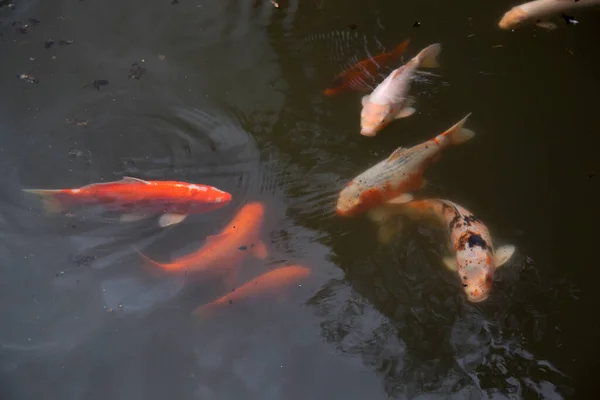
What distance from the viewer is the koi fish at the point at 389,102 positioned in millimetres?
3889

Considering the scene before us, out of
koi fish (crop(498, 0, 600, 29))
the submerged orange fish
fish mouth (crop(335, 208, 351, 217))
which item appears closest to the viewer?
the submerged orange fish

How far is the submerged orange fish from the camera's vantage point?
3.44 meters

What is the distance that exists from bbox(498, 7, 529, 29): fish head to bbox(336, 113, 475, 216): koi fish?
5.10 feet

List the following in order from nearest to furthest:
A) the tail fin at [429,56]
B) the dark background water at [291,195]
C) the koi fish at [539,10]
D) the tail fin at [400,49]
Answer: the dark background water at [291,195]
the tail fin at [429,56]
the tail fin at [400,49]
the koi fish at [539,10]


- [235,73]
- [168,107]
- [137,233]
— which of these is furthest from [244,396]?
[235,73]

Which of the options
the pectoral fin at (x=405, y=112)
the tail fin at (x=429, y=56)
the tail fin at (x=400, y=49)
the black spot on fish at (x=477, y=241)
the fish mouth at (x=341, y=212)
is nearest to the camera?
the black spot on fish at (x=477, y=241)

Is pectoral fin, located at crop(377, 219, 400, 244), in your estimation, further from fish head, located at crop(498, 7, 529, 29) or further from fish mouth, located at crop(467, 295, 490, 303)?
fish head, located at crop(498, 7, 529, 29)

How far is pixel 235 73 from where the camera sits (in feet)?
14.6

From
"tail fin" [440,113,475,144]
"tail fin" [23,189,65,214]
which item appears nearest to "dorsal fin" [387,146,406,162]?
"tail fin" [440,113,475,144]

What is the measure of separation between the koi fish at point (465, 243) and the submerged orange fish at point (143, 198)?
122 cm

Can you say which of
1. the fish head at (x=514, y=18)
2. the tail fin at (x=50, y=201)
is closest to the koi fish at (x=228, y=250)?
the tail fin at (x=50, y=201)

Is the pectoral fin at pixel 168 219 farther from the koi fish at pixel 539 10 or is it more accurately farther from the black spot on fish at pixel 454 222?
the koi fish at pixel 539 10

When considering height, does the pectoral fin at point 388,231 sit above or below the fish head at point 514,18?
below

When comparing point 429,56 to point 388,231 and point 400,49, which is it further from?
point 388,231
